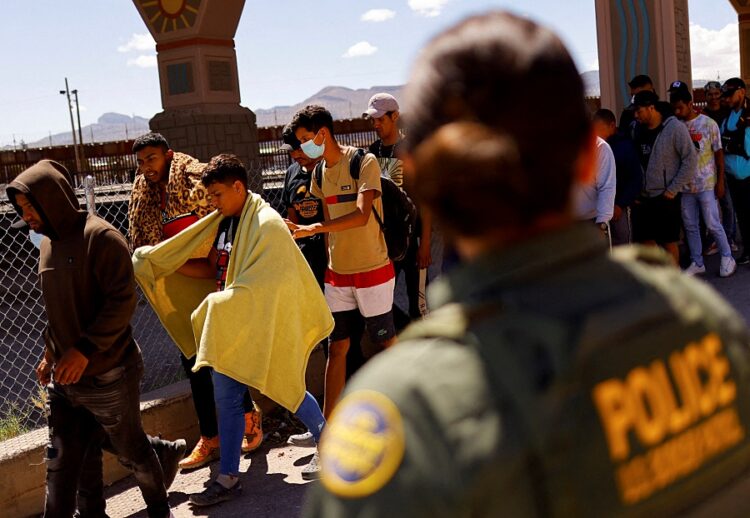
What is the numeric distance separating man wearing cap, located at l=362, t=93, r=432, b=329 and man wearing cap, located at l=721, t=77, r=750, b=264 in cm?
408

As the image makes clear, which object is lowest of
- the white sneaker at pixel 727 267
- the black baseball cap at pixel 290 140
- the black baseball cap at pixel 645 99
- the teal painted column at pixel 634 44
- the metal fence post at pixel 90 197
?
the white sneaker at pixel 727 267

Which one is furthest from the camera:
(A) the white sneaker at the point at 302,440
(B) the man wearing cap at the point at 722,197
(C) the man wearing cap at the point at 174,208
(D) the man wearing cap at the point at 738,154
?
(B) the man wearing cap at the point at 722,197

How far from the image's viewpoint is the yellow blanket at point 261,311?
13.9 feet

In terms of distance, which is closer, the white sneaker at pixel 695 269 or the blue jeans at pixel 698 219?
the blue jeans at pixel 698 219

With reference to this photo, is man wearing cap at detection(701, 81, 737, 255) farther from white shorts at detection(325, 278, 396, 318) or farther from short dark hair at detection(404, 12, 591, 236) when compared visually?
short dark hair at detection(404, 12, 591, 236)

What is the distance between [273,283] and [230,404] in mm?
607

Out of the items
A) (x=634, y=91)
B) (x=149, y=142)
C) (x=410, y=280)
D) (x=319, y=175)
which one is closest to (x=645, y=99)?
(x=634, y=91)

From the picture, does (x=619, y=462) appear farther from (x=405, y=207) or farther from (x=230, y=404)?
(x=405, y=207)

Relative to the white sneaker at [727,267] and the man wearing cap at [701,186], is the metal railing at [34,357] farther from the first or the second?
the white sneaker at [727,267]

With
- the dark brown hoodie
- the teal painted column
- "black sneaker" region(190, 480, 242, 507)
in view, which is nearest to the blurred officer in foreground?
the dark brown hoodie

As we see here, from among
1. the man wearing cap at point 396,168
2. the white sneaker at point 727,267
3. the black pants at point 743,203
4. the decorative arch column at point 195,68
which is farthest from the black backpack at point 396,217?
the decorative arch column at point 195,68

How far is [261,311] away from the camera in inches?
169

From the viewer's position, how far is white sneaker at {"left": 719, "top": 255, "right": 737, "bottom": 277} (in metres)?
8.38

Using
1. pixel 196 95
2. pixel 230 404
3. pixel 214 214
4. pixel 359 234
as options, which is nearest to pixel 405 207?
pixel 359 234
